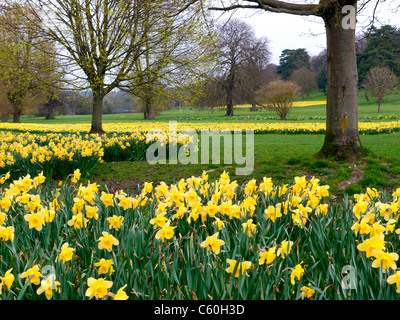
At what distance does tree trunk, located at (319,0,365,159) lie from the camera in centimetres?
600

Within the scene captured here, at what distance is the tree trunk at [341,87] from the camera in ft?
19.7

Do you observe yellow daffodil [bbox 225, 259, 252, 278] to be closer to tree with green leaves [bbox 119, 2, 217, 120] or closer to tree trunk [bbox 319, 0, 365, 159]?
tree trunk [bbox 319, 0, 365, 159]

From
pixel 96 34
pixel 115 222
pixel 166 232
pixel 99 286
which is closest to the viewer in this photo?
pixel 99 286

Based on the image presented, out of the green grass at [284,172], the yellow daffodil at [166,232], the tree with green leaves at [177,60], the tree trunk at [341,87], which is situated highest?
the tree with green leaves at [177,60]

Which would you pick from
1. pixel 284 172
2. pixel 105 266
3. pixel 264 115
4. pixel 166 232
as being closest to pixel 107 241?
pixel 105 266

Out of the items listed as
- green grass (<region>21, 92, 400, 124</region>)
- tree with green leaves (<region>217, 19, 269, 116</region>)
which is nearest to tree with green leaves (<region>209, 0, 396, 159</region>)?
green grass (<region>21, 92, 400, 124</region>)

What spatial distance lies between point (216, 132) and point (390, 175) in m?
9.50

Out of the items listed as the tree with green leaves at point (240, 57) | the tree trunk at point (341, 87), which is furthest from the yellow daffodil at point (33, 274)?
the tree with green leaves at point (240, 57)

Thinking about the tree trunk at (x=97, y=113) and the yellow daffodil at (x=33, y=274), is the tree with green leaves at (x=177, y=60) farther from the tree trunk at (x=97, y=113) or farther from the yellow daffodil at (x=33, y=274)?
the yellow daffodil at (x=33, y=274)

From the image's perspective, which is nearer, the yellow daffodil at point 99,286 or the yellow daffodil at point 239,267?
the yellow daffodil at point 99,286

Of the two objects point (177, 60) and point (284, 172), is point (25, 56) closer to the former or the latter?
point (177, 60)

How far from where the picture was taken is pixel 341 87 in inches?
237

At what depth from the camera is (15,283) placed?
1596 millimetres
